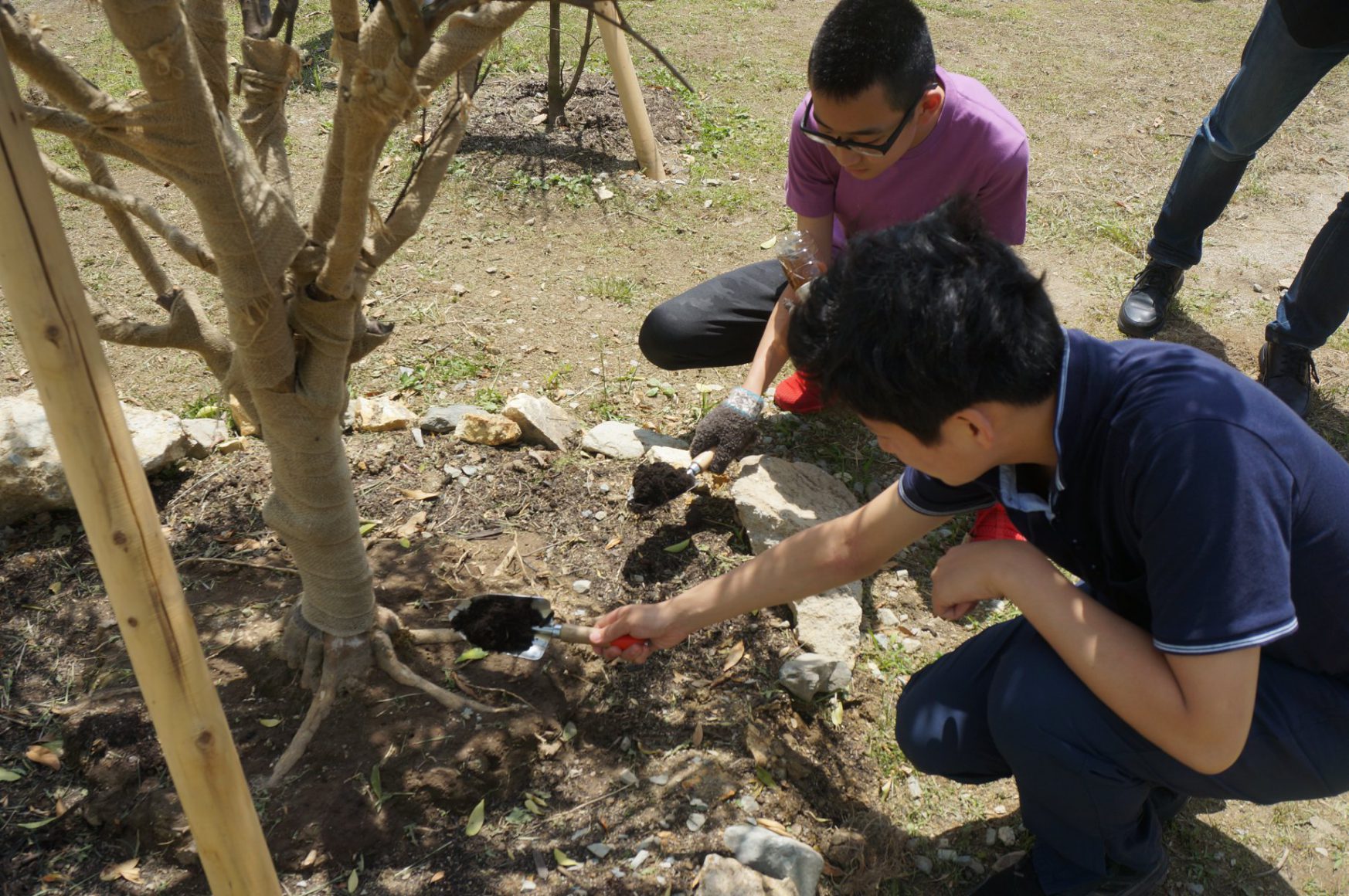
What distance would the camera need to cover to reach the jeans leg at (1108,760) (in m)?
1.77

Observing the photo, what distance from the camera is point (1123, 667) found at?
1.67m

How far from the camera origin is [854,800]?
2.32m

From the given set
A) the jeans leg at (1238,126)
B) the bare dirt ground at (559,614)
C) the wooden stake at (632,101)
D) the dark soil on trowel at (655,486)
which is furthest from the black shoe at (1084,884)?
the wooden stake at (632,101)

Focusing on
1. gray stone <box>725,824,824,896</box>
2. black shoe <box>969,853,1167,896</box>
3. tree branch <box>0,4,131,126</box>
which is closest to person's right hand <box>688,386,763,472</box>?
gray stone <box>725,824,824,896</box>

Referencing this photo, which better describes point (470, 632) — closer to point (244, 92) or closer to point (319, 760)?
point (319, 760)

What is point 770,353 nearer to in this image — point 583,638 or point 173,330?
point 583,638

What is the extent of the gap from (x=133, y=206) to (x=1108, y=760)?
7.51ft

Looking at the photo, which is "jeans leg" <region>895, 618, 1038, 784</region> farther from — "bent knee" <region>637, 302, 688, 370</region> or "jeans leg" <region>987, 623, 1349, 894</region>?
"bent knee" <region>637, 302, 688, 370</region>

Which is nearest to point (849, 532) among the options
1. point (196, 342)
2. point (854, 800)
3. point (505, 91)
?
point (854, 800)

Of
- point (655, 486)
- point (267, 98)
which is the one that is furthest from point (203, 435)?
point (267, 98)

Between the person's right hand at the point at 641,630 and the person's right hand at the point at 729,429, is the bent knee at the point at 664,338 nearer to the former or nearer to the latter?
the person's right hand at the point at 729,429

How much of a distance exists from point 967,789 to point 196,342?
6.85 ft

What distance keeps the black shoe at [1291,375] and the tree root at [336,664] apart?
10.2 feet

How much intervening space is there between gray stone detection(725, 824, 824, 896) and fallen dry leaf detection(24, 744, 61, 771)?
1.54 m
